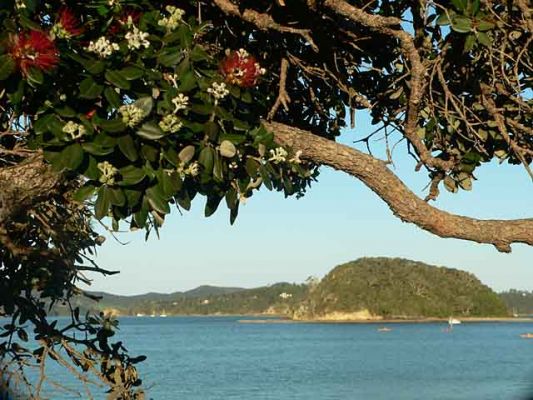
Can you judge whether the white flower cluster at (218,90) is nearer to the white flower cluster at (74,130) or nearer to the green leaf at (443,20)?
the white flower cluster at (74,130)

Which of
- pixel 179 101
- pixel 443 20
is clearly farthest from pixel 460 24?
pixel 179 101

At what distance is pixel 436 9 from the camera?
5289 mm

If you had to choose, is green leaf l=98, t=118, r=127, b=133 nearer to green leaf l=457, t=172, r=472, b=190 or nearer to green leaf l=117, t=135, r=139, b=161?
green leaf l=117, t=135, r=139, b=161

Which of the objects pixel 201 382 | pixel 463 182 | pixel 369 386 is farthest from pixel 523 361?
pixel 463 182

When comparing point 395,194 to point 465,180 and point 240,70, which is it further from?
point 465,180

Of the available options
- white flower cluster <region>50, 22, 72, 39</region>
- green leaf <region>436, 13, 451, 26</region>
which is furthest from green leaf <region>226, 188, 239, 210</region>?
green leaf <region>436, 13, 451, 26</region>

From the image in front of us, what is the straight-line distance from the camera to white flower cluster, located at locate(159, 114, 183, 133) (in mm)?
3627

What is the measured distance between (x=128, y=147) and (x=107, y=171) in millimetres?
121

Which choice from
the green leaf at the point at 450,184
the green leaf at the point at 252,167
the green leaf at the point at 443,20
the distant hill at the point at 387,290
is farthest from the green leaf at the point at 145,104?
the distant hill at the point at 387,290

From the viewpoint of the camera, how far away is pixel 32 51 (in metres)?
3.44

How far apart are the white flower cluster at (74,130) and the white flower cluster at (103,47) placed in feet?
0.98

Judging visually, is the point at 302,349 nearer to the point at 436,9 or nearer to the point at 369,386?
the point at 369,386

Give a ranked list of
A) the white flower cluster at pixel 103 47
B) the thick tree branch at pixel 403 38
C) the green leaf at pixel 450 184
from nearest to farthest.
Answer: the white flower cluster at pixel 103 47 → the thick tree branch at pixel 403 38 → the green leaf at pixel 450 184

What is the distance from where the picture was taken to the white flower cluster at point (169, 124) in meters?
3.63
